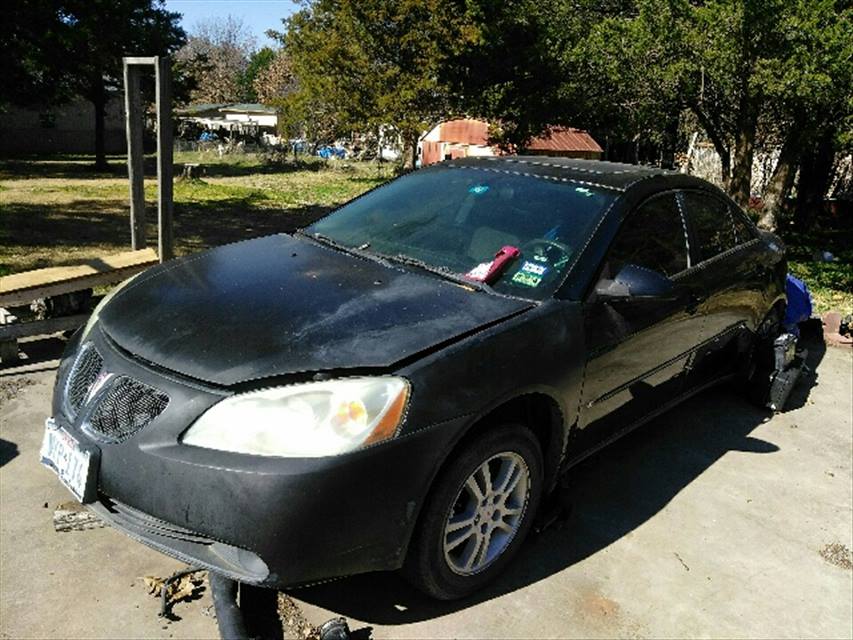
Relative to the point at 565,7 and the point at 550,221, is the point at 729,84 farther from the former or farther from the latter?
the point at 550,221

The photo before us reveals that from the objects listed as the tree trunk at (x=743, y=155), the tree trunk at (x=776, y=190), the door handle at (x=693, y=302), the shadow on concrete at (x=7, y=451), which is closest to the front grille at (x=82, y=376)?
the shadow on concrete at (x=7, y=451)

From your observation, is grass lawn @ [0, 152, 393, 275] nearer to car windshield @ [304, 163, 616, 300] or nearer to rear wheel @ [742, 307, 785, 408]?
car windshield @ [304, 163, 616, 300]

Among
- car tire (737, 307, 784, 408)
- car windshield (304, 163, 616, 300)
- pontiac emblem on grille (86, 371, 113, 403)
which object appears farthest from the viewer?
car tire (737, 307, 784, 408)

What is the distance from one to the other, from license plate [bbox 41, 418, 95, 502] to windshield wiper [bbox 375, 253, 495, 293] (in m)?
1.54

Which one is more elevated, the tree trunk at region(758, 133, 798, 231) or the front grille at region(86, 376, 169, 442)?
the tree trunk at region(758, 133, 798, 231)

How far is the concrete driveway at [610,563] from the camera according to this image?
2.65 metres

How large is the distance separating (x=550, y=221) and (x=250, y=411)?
1.81 m

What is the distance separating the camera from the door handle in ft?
12.4

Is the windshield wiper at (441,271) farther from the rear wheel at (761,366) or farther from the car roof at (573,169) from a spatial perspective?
the rear wheel at (761,366)

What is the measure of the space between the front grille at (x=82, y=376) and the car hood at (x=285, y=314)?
11 cm

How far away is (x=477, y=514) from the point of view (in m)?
2.73

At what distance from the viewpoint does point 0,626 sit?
97.9 inches

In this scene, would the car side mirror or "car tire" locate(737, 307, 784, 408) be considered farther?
"car tire" locate(737, 307, 784, 408)

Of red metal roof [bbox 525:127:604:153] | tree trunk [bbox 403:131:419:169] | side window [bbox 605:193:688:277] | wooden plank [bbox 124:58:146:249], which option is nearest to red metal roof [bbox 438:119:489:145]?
tree trunk [bbox 403:131:419:169]
